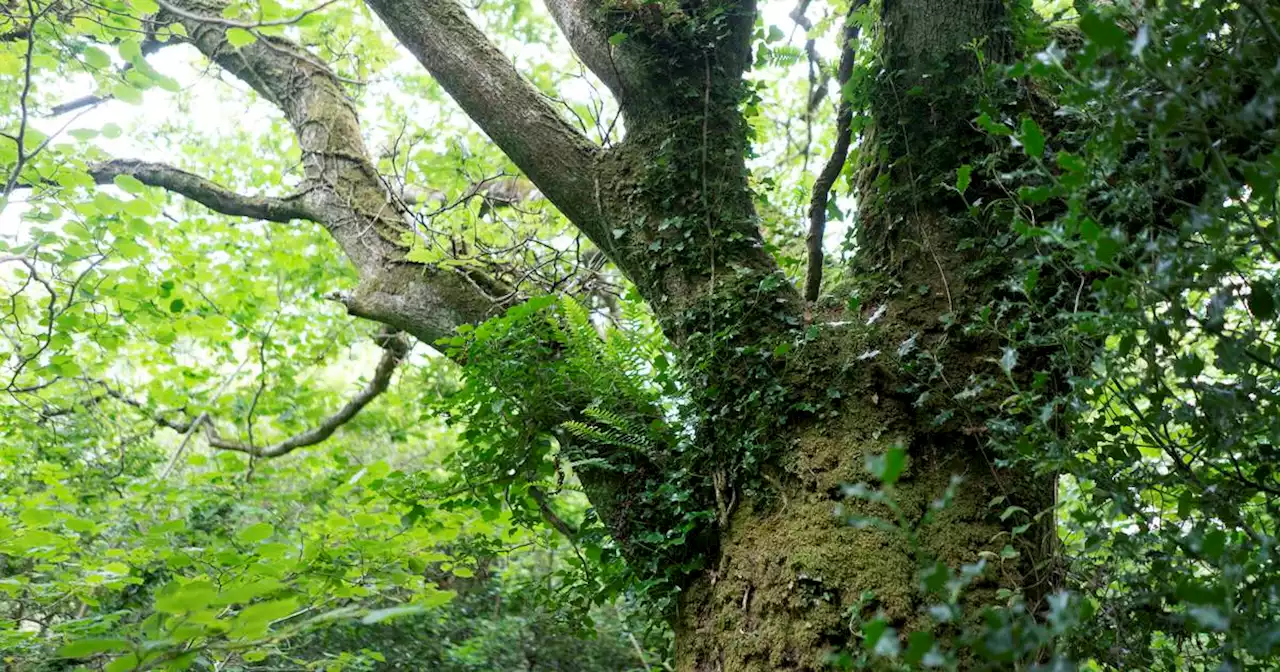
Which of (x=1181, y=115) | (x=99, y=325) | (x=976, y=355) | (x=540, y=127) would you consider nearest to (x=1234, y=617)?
(x=1181, y=115)

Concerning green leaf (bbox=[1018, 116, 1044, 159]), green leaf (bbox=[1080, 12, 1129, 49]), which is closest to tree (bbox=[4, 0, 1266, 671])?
green leaf (bbox=[1018, 116, 1044, 159])

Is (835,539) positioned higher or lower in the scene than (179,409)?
lower

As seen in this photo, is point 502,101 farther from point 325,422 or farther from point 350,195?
point 325,422

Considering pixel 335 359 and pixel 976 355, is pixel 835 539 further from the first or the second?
pixel 335 359

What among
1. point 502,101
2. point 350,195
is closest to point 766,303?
point 502,101

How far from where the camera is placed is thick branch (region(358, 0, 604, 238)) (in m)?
3.03

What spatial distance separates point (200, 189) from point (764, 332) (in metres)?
3.78

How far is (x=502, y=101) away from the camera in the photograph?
3068 mm

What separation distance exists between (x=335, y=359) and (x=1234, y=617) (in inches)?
295

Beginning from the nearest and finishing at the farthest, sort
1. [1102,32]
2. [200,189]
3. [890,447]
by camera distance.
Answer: [1102,32] < [890,447] < [200,189]

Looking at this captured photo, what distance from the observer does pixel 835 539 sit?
6.72 ft

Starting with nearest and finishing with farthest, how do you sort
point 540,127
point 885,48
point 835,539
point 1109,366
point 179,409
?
point 1109,366, point 835,539, point 885,48, point 540,127, point 179,409

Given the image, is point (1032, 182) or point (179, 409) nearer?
point (1032, 182)

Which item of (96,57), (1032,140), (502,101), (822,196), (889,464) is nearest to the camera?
(889,464)
